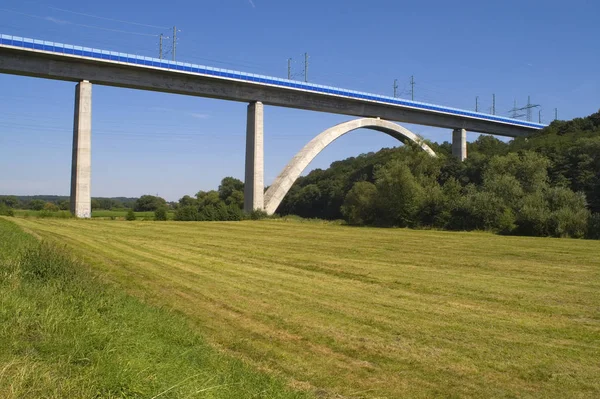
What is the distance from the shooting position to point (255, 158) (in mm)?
44312

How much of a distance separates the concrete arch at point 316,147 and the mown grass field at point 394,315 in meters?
31.4

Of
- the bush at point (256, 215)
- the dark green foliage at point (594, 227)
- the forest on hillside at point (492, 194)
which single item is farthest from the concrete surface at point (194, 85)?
the dark green foliage at point (594, 227)

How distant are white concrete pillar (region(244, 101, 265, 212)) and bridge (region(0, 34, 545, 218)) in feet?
0.29

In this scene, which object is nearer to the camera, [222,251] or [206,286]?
[206,286]

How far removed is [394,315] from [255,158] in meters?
36.9

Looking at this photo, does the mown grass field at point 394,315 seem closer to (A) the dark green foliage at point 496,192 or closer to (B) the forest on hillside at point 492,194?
(A) the dark green foliage at point 496,192

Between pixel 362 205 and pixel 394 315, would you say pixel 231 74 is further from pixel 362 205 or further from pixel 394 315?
pixel 394 315

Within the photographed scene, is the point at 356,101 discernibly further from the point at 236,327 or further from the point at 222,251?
the point at 236,327

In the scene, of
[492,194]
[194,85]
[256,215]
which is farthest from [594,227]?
[194,85]

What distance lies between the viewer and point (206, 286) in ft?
34.9

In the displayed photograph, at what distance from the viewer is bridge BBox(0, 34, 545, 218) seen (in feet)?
115

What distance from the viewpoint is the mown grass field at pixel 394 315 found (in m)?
5.46

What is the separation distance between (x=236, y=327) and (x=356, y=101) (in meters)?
45.9

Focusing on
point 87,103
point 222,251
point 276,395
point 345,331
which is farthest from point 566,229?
point 87,103
